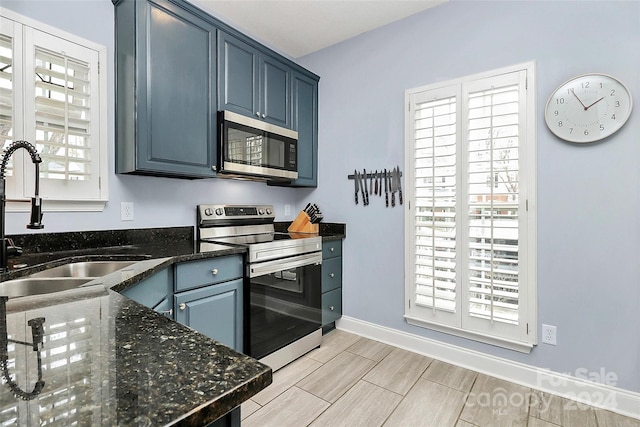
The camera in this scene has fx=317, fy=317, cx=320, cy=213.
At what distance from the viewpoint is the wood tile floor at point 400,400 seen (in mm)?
1702

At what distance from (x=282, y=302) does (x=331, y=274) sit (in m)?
0.72

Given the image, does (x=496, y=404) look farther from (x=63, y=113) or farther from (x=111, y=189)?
(x=63, y=113)

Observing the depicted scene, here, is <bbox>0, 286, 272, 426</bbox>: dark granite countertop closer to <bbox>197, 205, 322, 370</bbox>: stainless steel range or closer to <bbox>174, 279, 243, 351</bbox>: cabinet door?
<bbox>174, 279, 243, 351</bbox>: cabinet door

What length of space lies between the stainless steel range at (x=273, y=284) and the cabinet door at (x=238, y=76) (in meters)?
0.80

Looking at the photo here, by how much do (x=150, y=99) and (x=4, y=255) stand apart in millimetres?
1061

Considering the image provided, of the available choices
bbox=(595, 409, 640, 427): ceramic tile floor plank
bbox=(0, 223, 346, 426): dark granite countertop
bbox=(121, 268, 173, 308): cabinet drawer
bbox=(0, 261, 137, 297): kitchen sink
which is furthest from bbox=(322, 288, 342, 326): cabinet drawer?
bbox=(0, 223, 346, 426): dark granite countertop

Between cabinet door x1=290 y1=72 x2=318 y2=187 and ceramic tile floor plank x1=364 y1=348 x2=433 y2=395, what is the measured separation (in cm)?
167

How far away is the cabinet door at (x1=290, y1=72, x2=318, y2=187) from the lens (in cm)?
289

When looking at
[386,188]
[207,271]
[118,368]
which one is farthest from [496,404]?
[118,368]

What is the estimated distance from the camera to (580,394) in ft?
6.18

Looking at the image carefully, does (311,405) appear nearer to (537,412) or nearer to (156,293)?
(156,293)

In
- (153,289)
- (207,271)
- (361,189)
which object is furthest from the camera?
(361,189)

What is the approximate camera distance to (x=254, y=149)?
7.94 ft

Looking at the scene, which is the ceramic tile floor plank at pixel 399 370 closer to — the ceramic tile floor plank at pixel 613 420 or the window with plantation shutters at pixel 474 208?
the window with plantation shutters at pixel 474 208
